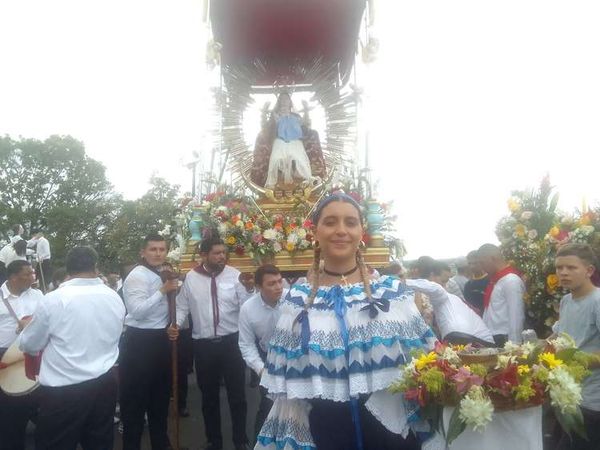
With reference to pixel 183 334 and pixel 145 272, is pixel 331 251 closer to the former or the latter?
pixel 145 272

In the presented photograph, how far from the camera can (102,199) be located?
38031mm

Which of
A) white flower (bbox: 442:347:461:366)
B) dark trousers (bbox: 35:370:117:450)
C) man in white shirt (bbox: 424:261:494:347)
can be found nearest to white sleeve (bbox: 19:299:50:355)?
dark trousers (bbox: 35:370:117:450)

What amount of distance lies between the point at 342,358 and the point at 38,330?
2665 mm

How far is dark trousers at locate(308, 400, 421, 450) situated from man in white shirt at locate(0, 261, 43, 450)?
3415 millimetres

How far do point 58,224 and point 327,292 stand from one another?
1348 inches

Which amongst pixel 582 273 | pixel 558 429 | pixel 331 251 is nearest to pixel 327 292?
pixel 331 251

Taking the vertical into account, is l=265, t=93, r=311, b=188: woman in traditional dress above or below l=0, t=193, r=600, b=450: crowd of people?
above

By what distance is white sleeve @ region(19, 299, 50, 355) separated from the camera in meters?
4.15

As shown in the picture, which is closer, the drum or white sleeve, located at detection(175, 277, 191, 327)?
the drum

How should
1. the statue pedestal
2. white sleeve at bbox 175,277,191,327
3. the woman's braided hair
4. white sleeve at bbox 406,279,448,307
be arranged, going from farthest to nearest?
the statue pedestal → white sleeve at bbox 175,277,191,327 → white sleeve at bbox 406,279,448,307 → the woman's braided hair

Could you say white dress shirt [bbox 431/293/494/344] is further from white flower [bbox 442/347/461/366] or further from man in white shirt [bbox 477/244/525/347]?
man in white shirt [bbox 477/244/525/347]

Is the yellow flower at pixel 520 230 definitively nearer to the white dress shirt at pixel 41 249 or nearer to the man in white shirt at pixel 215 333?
the man in white shirt at pixel 215 333

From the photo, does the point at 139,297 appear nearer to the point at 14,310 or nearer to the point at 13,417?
the point at 14,310

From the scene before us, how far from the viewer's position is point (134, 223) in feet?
113
